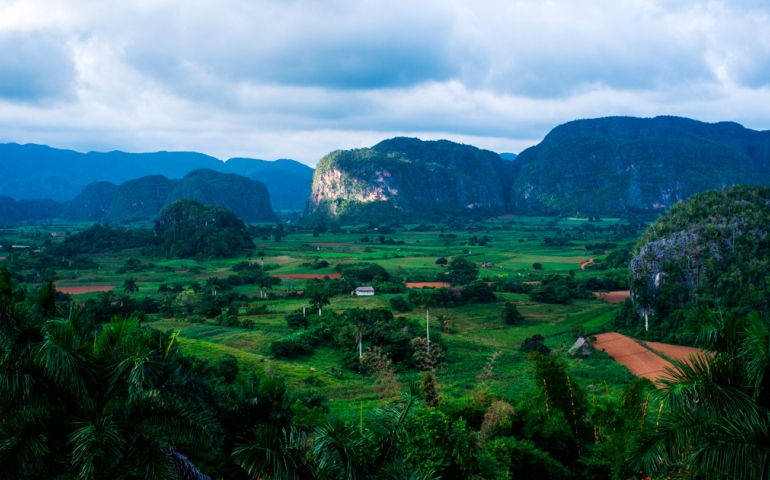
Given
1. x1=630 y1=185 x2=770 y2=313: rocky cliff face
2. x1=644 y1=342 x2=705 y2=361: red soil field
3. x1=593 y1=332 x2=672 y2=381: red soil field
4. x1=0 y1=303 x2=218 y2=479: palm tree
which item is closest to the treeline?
x1=0 y1=303 x2=218 y2=479: palm tree

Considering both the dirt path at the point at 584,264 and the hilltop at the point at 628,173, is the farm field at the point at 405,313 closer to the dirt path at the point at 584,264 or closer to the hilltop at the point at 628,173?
the dirt path at the point at 584,264

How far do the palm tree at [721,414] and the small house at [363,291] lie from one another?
3797cm

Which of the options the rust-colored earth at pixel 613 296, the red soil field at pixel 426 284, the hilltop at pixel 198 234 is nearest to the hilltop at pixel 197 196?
the hilltop at pixel 198 234

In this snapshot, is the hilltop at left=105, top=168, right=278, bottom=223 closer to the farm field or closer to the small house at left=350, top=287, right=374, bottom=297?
the farm field

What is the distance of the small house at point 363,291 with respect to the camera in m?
44.0

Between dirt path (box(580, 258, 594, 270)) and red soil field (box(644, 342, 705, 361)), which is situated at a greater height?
dirt path (box(580, 258, 594, 270))

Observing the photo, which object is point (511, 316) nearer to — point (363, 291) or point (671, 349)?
point (671, 349)

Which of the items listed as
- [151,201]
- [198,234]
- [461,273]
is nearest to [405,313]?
[461,273]

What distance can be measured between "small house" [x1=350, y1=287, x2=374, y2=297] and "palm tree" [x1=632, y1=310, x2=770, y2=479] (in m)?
38.0

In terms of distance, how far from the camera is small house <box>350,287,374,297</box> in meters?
44.0

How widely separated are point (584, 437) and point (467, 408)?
2620 millimetres

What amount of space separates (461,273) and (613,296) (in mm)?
12485

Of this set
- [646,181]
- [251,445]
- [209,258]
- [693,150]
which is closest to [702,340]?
[251,445]

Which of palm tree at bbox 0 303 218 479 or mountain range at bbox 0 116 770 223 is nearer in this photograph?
palm tree at bbox 0 303 218 479
